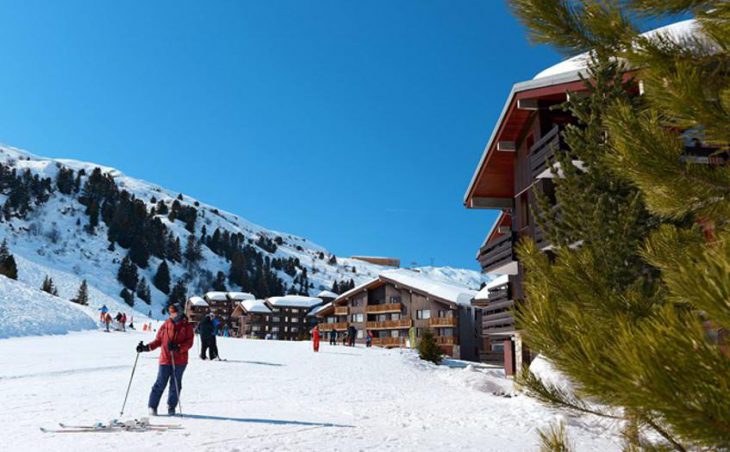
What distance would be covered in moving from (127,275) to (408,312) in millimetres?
80403

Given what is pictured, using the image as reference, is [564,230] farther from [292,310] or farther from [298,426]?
[292,310]

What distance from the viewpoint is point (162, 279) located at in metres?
129

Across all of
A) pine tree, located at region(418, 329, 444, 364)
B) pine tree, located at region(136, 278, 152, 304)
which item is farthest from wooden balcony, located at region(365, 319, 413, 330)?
pine tree, located at region(136, 278, 152, 304)

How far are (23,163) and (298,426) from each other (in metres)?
181

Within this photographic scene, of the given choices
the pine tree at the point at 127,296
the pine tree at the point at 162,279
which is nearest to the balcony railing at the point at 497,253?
the pine tree at the point at 127,296

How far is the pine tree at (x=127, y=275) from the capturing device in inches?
4592

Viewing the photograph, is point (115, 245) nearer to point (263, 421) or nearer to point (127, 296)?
point (127, 296)

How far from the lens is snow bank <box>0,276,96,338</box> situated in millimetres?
34406

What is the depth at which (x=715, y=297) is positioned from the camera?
5.72 feet

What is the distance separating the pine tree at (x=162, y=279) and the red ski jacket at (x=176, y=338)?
123 m

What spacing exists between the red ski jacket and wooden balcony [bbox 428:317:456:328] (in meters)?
43.1

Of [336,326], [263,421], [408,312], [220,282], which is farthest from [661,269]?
[220,282]

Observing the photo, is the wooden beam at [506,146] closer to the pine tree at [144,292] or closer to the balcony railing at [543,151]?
the balcony railing at [543,151]

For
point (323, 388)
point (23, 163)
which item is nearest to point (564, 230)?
point (323, 388)
